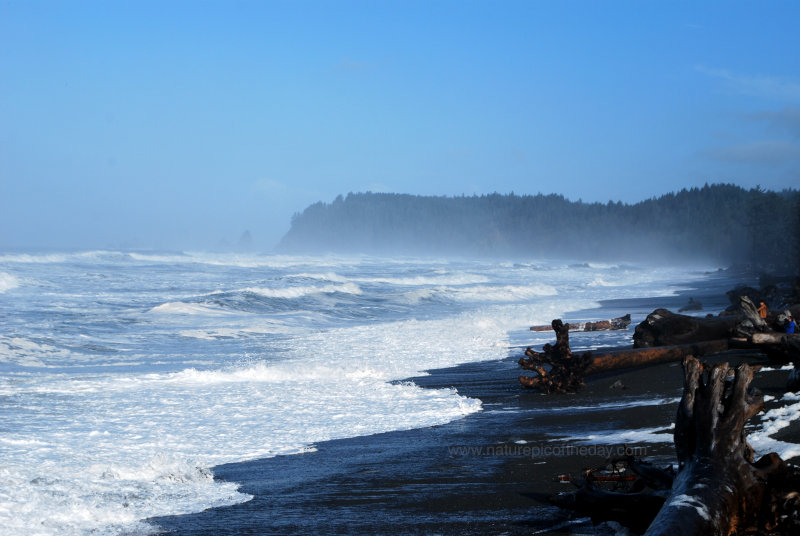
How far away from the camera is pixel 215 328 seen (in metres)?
19.7

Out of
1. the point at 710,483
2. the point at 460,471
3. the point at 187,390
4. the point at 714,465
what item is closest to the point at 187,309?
the point at 187,390

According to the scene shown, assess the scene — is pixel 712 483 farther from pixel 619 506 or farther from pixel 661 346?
pixel 661 346

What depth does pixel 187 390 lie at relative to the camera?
34.7 feet

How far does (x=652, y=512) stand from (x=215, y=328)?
16730mm

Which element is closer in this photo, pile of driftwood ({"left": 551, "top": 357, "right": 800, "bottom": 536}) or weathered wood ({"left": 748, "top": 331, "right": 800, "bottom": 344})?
pile of driftwood ({"left": 551, "top": 357, "right": 800, "bottom": 536})

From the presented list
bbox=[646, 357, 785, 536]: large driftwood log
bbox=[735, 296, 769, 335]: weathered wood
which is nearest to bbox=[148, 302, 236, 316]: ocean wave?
bbox=[735, 296, 769, 335]: weathered wood

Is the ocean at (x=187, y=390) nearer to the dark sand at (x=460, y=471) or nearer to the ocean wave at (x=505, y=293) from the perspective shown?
the dark sand at (x=460, y=471)

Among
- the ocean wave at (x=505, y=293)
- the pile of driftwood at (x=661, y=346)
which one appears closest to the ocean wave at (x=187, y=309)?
the ocean wave at (x=505, y=293)

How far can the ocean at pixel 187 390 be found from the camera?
5.70 m

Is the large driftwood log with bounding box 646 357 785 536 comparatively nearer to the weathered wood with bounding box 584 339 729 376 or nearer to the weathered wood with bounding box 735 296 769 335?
the weathered wood with bounding box 735 296 769 335

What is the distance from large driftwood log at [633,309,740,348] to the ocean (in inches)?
121

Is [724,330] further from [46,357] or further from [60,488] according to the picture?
[46,357]

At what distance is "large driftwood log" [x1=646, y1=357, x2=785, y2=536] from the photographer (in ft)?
11.6

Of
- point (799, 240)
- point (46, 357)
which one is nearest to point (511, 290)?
point (799, 240)
